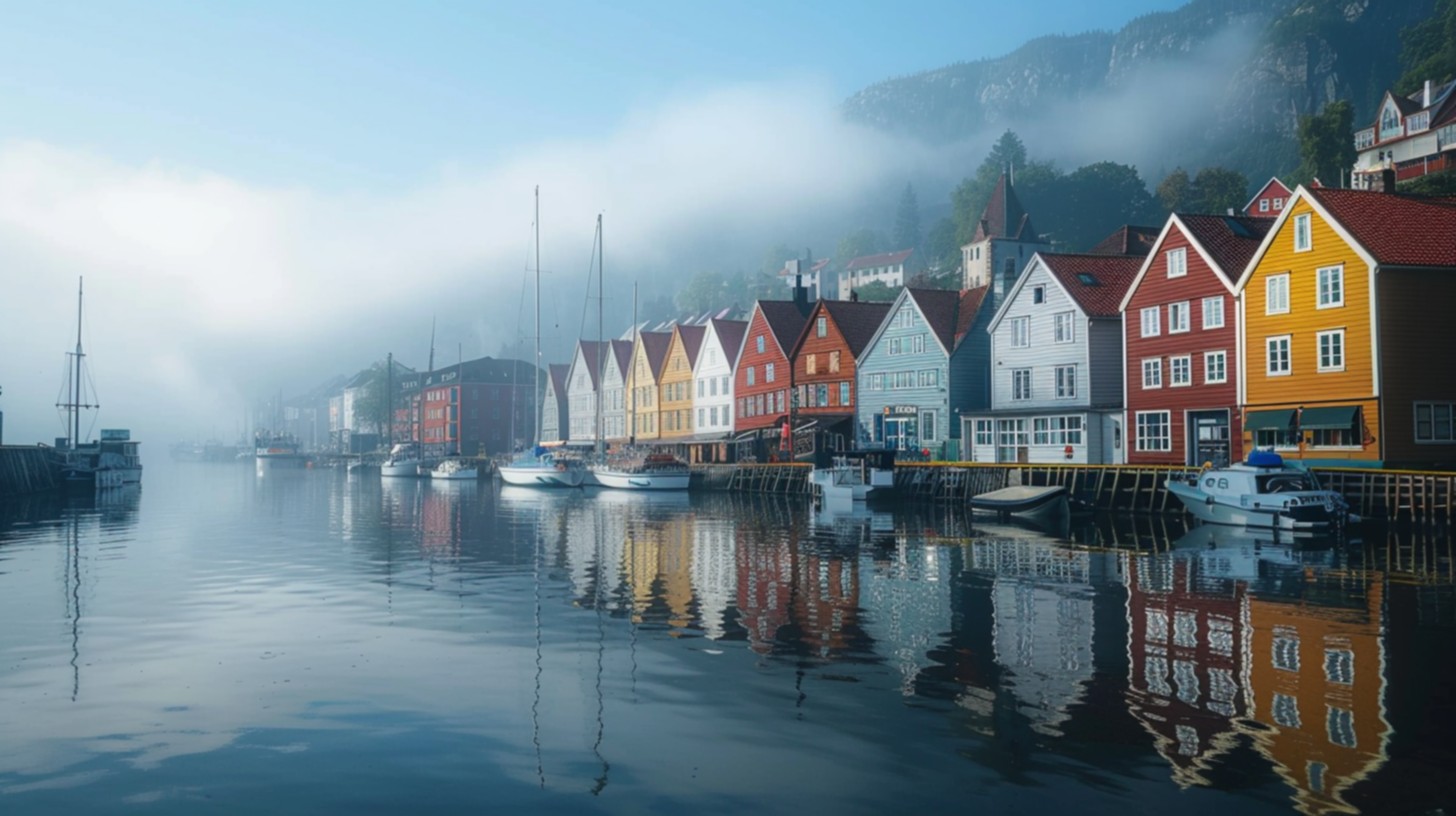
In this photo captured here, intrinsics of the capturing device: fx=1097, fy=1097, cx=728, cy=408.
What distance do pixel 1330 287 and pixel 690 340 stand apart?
6542cm

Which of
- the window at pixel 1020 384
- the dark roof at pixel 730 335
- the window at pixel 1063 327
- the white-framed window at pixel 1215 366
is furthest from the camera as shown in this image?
the dark roof at pixel 730 335

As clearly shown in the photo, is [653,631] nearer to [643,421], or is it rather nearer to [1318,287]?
[1318,287]

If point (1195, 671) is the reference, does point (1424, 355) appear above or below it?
above

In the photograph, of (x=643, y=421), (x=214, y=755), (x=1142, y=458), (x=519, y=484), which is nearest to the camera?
(x=214, y=755)

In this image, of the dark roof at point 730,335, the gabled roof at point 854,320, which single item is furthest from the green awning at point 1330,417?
the dark roof at point 730,335

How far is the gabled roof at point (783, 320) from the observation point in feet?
292

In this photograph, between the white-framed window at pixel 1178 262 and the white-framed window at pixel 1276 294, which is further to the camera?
the white-framed window at pixel 1178 262

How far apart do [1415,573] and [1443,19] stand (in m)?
126

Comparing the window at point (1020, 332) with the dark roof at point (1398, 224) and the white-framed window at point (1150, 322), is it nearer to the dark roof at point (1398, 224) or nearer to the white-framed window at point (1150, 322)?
the white-framed window at point (1150, 322)

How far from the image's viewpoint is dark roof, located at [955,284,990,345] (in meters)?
73.0

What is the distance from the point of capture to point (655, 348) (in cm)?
11306

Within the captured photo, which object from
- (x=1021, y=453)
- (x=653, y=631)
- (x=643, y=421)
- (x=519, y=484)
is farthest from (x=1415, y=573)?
(x=643, y=421)

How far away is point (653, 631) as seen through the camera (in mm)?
21203

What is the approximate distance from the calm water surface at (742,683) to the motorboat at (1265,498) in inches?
173
